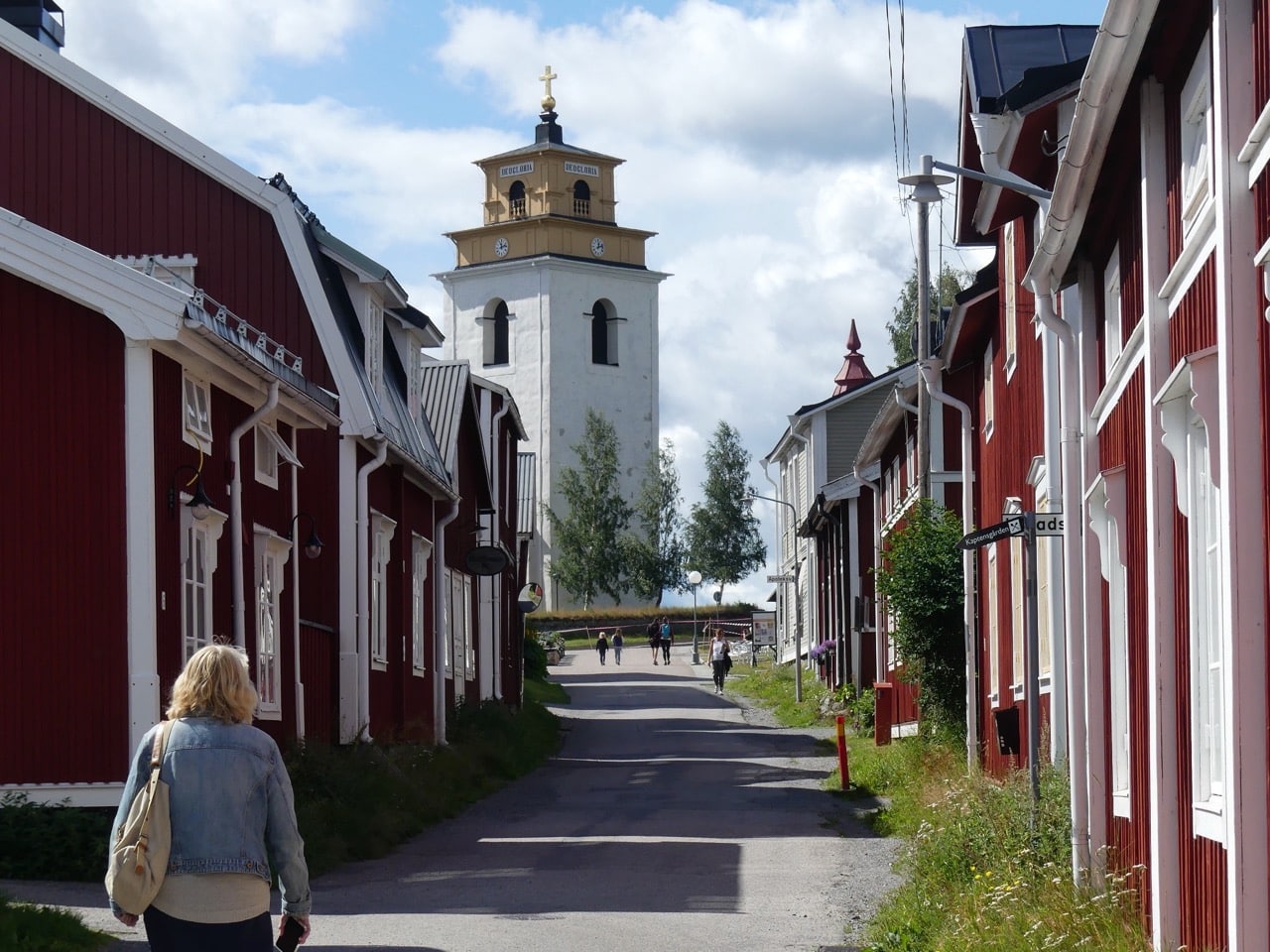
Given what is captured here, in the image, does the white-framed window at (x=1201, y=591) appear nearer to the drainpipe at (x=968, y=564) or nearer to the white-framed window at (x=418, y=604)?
the drainpipe at (x=968, y=564)

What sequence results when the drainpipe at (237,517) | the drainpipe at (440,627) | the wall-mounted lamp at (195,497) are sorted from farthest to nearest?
the drainpipe at (440,627), the drainpipe at (237,517), the wall-mounted lamp at (195,497)

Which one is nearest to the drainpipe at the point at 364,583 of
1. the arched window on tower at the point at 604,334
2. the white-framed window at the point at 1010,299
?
the white-framed window at the point at 1010,299

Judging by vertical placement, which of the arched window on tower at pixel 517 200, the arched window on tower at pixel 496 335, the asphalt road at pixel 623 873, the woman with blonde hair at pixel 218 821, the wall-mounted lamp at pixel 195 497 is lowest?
the asphalt road at pixel 623 873

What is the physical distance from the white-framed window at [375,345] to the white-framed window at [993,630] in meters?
7.17

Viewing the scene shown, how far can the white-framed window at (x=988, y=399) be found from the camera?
1941 centimetres

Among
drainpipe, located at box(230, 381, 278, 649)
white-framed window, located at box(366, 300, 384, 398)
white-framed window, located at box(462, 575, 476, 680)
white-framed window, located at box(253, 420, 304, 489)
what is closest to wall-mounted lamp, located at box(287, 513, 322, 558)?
white-framed window, located at box(253, 420, 304, 489)

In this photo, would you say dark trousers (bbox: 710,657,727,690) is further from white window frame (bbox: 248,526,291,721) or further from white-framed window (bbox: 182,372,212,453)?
white-framed window (bbox: 182,372,212,453)

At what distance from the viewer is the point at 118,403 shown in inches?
570

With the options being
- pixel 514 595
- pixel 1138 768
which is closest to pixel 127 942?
pixel 1138 768

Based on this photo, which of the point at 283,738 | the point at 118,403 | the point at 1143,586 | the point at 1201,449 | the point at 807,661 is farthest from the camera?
the point at 807,661

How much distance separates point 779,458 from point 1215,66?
184ft

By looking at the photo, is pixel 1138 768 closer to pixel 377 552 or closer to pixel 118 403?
pixel 118 403

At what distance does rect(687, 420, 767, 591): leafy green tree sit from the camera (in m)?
95.6

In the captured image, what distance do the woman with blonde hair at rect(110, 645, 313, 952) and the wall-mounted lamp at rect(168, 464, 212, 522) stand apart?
26.4ft
